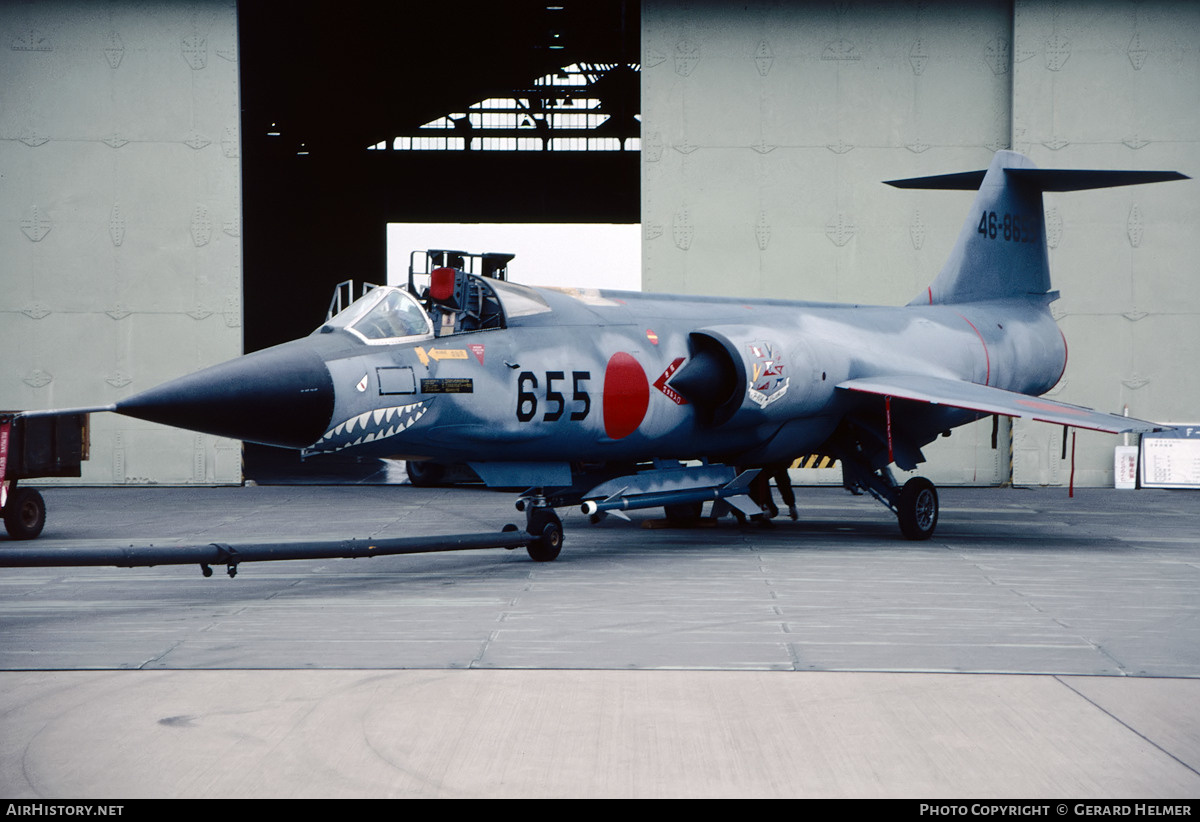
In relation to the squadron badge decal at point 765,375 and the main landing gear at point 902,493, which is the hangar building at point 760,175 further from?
the squadron badge decal at point 765,375

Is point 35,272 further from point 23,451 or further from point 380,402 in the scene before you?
point 380,402

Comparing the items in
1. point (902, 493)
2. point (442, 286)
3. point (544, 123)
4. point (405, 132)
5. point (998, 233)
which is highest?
point (544, 123)

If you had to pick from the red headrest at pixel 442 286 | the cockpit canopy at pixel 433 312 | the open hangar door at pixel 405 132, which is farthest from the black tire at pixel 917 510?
the open hangar door at pixel 405 132

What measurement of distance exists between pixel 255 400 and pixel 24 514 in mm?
4536

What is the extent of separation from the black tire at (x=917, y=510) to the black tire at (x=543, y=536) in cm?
358

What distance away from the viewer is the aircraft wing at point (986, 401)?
400 inches

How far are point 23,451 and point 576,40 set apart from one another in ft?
53.4

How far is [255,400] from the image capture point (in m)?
7.51

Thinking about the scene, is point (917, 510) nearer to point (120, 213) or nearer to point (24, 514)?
point (24, 514)

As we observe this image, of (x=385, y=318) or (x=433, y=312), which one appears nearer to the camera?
(x=385, y=318)

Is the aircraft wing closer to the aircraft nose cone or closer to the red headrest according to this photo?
the red headrest

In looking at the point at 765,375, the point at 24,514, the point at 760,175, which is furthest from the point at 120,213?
the point at 765,375

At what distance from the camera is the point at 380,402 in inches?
324

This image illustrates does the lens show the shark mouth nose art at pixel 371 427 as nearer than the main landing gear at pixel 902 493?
Yes
